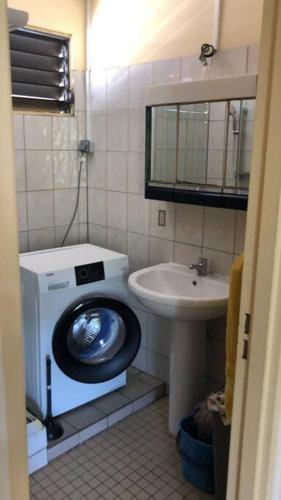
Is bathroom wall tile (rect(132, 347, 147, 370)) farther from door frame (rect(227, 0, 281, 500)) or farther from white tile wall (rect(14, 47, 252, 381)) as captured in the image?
door frame (rect(227, 0, 281, 500))

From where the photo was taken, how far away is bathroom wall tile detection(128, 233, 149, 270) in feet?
8.68

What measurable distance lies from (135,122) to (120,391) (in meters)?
1.59

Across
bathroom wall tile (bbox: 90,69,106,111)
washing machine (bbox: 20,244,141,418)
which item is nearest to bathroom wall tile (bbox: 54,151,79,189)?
bathroom wall tile (bbox: 90,69,106,111)

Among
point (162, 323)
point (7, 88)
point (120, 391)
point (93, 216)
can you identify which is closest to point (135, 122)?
point (93, 216)

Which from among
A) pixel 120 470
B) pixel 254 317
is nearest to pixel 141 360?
pixel 120 470

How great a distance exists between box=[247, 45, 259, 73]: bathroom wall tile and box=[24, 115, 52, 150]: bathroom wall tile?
48.5 inches

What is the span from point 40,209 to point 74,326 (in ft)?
2.66

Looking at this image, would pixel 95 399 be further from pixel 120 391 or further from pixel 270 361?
pixel 270 361

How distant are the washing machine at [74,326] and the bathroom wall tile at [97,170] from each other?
0.50 meters

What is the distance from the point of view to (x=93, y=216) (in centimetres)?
294

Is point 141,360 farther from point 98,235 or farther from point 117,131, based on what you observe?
point 117,131

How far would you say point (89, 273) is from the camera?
228 cm

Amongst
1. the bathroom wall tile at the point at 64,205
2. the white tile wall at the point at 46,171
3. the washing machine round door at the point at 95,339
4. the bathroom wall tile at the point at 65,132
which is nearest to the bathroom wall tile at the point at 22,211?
the white tile wall at the point at 46,171

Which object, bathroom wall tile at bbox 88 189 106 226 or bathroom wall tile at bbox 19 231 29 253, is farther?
bathroom wall tile at bbox 88 189 106 226
